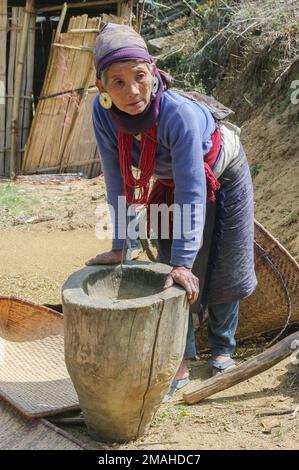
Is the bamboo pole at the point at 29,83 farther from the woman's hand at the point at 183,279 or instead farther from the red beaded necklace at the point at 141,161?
the woman's hand at the point at 183,279

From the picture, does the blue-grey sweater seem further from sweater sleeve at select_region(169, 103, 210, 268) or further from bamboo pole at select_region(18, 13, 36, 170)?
bamboo pole at select_region(18, 13, 36, 170)

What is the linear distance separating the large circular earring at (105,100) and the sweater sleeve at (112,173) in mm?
227

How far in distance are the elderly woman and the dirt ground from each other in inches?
11.6

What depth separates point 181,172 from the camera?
9.70ft

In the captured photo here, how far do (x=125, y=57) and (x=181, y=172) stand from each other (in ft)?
1.70

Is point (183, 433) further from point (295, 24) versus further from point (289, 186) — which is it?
point (295, 24)

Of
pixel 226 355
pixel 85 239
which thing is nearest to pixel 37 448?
pixel 226 355

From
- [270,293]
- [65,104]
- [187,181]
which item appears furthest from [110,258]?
[65,104]

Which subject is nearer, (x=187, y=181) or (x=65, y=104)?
(x=187, y=181)

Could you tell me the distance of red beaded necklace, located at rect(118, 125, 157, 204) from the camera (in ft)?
10.0

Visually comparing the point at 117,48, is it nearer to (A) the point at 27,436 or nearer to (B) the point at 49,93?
(A) the point at 27,436

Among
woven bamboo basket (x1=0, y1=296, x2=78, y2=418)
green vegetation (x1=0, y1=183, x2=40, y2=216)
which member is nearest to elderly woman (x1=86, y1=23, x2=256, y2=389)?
woven bamboo basket (x1=0, y1=296, x2=78, y2=418)

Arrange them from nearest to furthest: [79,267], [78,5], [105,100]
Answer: [105,100]
[79,267]
[78,5]
